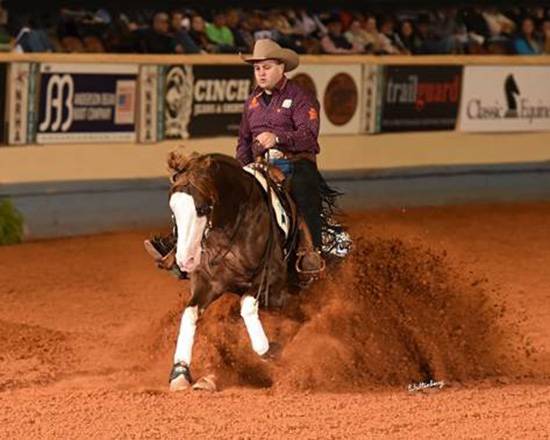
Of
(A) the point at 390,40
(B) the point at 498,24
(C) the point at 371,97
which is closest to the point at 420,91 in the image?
(C) the point at 371,97

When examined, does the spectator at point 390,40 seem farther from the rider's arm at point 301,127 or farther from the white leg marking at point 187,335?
the white leg marking at point 187,335

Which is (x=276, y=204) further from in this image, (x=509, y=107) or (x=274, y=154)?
(x=509, y=107)

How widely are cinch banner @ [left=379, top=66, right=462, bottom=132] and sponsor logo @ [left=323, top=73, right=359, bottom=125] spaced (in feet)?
1.62

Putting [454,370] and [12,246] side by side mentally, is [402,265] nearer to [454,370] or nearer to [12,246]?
[454,370]

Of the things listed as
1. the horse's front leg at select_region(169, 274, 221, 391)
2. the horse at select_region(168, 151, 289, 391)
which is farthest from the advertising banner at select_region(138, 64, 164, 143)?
the horse's front leg at select_region(169, 274, 221, 391)

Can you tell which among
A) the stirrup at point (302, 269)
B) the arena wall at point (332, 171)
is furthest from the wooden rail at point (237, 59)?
the stirrup at point (302, 269)

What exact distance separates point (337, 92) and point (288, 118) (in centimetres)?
728

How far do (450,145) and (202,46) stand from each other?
11.4ft

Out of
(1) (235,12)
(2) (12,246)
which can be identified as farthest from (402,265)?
(1) (235,12)

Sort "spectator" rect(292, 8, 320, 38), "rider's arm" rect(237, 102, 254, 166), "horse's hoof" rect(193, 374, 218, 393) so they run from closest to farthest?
"horse's hoof" rect(193, 374, 218, 393) < "rider's arm" rect(237, 102, 254, 166) < "spectator" rect(292, 8, 320, 38)

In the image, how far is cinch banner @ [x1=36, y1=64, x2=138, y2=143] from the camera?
14156 millimetres

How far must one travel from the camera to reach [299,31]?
18750 mm

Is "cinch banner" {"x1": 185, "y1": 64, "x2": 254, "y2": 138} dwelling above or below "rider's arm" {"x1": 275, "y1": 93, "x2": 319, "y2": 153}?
below

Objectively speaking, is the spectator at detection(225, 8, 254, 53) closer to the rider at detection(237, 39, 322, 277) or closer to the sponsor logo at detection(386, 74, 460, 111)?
the sponsor logo at detection(386, 74, 460, 111)
